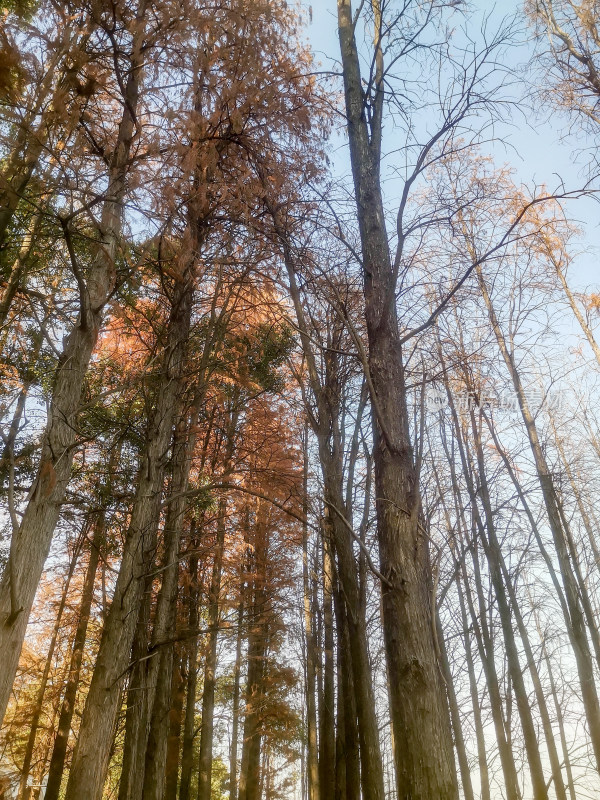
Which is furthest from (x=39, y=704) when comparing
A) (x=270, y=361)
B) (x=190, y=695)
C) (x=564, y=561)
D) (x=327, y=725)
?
(x=564, y=561)

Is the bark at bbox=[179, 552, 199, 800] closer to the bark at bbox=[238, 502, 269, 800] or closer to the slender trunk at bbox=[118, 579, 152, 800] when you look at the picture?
the bark at bbox=[238, 502, 269, 800]

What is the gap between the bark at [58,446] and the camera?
3518mm

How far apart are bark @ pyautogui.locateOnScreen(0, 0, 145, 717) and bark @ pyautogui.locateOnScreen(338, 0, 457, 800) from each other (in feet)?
6.82

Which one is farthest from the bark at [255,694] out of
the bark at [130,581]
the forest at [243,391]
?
the bark at [130,581]

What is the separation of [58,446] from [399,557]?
2.92 metres

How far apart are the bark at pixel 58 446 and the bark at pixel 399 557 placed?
2.08m

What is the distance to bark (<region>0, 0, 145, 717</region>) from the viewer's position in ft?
11.5

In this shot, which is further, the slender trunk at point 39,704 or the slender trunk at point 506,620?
the slender trunk at point 39,704

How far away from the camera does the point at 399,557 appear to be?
8.78 feet

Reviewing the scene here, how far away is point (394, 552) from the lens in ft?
8.86

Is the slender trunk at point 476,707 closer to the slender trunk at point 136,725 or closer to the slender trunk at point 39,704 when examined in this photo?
the slender trunk at point 136,725

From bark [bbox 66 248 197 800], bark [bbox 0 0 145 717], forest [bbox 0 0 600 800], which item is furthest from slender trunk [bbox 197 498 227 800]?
bark [bbox 0 0 145 717]

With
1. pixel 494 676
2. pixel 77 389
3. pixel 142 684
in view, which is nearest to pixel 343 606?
pixel 142 684

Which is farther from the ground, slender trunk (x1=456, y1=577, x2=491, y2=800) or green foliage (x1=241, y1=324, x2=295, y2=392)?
green foliage (x1=241, y1=324, x2=295, y2=392)
